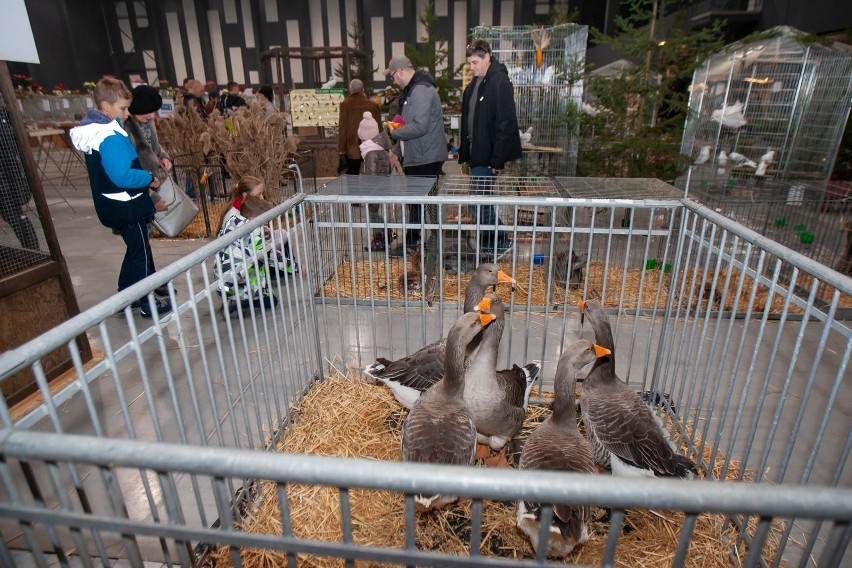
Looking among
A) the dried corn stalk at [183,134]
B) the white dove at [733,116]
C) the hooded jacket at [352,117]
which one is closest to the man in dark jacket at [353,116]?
the hooded jacket at [352,117]

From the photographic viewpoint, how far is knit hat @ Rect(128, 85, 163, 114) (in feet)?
17.2

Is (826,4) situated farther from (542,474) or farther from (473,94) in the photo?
(542,474)

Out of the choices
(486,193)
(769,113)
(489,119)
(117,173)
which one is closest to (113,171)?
(117,173)

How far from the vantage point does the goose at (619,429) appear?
245 cm

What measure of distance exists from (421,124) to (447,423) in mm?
4125

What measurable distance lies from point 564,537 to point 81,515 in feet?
5.75

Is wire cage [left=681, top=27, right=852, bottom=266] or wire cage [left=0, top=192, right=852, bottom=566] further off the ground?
wire cage [left=681, top=27, right=852, bottom=266]

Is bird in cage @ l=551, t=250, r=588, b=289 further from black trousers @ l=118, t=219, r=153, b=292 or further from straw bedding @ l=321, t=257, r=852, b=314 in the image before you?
black trousers @ l=118, t=219, r=153, b=292

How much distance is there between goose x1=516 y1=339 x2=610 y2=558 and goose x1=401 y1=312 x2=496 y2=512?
34cm

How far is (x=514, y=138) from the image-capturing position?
5664mm

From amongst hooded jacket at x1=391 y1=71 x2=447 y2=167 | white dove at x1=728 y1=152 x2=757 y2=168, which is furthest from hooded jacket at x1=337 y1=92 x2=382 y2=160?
white dove at x1=728 y1=152 x2=757 y2=168

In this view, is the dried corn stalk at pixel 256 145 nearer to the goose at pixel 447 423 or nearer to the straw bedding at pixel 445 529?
the straw bedding at pixel 445 529

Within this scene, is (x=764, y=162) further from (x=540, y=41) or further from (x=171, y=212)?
(x=171, y=212)

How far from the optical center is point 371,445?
3.12 meters
